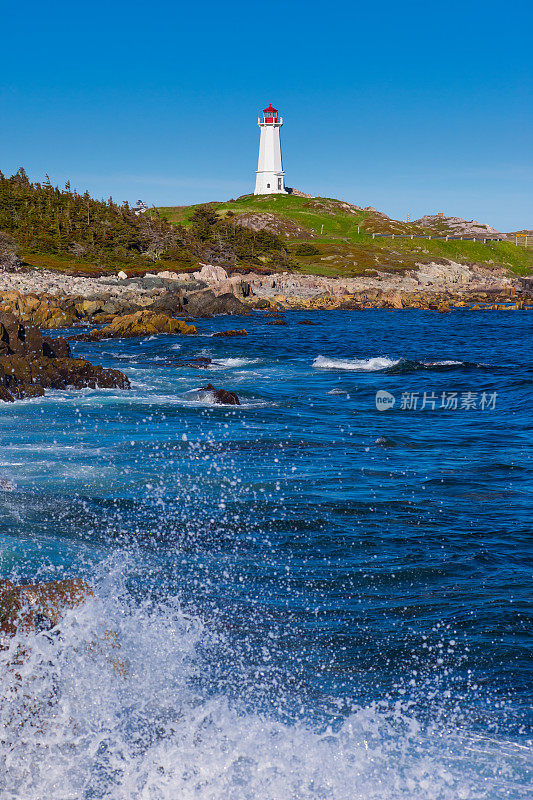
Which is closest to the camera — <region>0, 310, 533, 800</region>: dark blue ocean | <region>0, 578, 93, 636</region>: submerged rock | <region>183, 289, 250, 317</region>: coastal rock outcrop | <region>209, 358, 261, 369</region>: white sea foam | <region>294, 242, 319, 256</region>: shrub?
<region>0, 310, 533, 800</region>: dark blue ocean

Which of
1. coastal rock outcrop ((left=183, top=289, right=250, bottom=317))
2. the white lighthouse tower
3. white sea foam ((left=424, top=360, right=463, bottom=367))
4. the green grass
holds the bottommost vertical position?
white sea foam ((left=424, top=360, right=463, bottom=367))

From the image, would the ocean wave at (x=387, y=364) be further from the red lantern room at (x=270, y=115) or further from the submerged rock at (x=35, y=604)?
the red lantern room at (x=270, y=115)

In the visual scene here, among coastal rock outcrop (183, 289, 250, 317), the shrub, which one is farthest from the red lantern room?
coastal rock outcrop (183, 289, 250, 317)

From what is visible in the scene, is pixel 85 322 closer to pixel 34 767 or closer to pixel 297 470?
pixel 297 470

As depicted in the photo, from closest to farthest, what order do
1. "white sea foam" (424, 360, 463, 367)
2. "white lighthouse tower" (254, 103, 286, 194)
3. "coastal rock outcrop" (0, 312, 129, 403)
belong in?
"coastal rock outcrop" (0, 312, 129, 403) → "white sea foam" (424, 360, 463, 367) → "white lighthouse tower" (254, 103, 286, 194)

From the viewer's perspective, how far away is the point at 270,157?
160m

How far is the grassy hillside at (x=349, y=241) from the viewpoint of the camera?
116562mm

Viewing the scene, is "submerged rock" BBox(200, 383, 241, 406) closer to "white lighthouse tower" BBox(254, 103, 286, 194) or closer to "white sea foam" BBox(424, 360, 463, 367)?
"white sea foam" BBox(424, 360, 463, 367)

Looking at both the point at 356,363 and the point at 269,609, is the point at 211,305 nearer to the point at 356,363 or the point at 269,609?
the point at 356,363

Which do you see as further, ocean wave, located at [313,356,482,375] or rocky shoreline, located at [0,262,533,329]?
rocky shoreline, located at [0,262,533,329]

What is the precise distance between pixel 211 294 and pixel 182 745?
199 feet

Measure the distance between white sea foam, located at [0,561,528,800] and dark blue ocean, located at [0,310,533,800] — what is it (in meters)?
0.02

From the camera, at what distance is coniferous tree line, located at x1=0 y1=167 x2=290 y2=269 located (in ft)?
292

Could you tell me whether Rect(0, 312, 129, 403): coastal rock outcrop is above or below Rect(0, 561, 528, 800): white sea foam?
above
